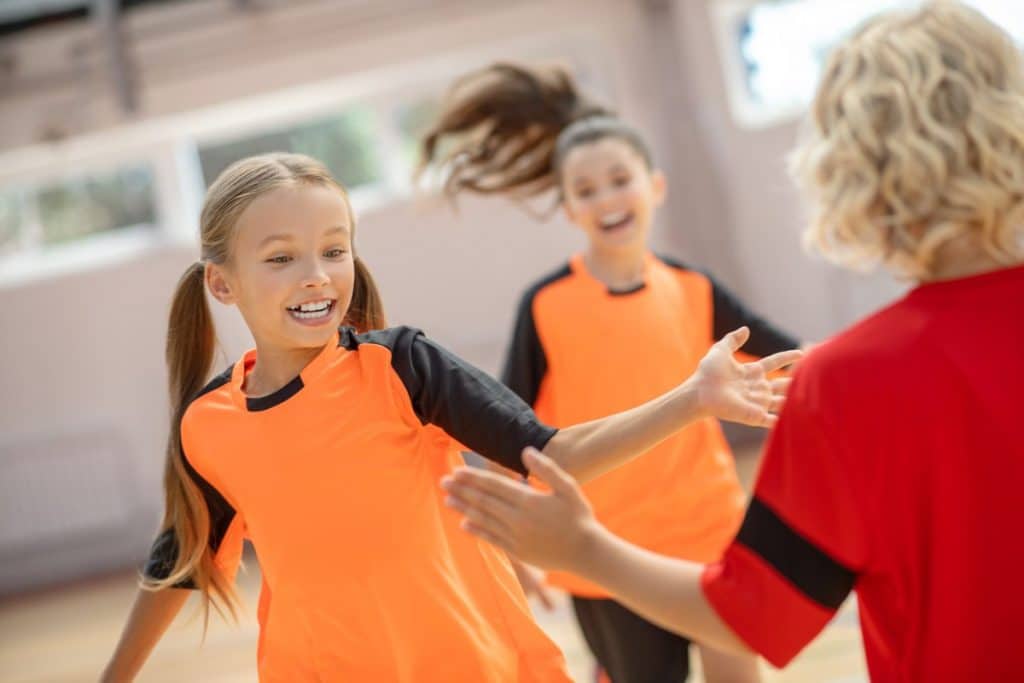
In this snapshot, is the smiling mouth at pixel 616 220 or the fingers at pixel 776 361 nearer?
the fingers at pixel 776 361

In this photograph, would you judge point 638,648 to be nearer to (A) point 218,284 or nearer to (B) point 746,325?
(B) point 746,325

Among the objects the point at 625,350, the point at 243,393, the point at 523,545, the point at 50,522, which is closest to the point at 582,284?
the point at 625,350

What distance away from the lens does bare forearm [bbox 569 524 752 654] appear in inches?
40.2

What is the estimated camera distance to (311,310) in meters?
1.47

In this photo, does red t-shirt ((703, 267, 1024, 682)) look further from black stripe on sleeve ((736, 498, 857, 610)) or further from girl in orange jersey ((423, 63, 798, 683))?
girl in orange jersey ((423, 63, 798, 683))

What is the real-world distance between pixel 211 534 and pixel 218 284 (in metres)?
0.35

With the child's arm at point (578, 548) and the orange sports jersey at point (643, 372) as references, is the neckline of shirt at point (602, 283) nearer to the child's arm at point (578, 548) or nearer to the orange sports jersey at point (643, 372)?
the orange sports jersey at point (643, 372)

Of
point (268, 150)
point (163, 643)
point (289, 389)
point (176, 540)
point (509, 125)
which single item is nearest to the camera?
point (289, 389)

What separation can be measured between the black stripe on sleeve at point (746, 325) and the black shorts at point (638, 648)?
619 mm

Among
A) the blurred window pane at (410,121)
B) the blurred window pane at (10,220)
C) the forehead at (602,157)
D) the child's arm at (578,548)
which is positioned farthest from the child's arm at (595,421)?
the blurred window pane at (10,220)

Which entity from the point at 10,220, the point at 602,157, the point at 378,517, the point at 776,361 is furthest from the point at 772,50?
the point at 378,517

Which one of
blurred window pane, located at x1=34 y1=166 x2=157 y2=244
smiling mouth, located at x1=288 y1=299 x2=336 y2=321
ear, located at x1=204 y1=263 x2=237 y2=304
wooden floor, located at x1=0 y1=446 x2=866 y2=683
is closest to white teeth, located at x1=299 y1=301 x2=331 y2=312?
smiling mouth, located at x1=288 y1=299 x2=336 y2=321

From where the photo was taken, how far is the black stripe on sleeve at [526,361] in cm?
245

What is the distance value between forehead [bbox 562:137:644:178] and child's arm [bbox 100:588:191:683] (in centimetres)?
139
